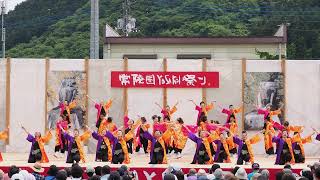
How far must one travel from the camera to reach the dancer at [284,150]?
21.1 m

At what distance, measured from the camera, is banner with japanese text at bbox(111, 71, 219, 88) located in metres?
25.4

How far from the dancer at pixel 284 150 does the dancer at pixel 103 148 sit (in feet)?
15.2

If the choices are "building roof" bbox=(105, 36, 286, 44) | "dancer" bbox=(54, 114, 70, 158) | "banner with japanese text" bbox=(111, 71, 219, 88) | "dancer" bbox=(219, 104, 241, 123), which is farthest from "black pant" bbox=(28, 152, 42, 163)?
"building roof" bbox=(105, 36, 286, 44)

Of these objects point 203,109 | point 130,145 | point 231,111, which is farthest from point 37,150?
point 231,111

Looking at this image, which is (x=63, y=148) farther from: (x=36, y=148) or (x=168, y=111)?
(x=168, y=111)

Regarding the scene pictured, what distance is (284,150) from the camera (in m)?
21.2

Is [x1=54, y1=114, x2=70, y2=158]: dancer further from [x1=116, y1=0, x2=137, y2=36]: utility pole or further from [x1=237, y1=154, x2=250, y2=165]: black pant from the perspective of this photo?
[x1=116, y1=0, x2=137, y2=36]: utility pole

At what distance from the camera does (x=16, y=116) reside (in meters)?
25.2

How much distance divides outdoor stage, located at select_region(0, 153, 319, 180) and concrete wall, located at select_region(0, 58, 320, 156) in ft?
4.39

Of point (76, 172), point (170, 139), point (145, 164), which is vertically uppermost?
point (76, 172)

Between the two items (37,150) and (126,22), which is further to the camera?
(126,22)

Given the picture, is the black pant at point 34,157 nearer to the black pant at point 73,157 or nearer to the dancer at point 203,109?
the black pant at point 73,157

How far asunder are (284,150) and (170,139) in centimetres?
369

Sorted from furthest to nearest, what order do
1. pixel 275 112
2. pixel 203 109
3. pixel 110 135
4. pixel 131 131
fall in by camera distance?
Result: pixel 275 112 → pixel 203 109 → pixel 131 131 → pixel 110 135
